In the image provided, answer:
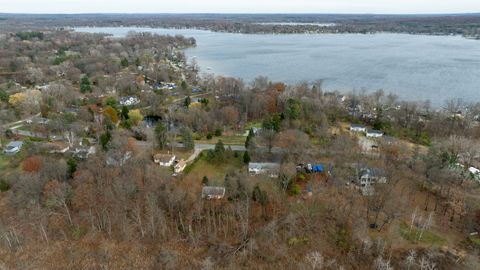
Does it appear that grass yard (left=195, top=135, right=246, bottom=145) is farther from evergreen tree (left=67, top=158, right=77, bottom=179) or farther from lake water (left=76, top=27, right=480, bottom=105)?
lake water (left=76, top=27, right=480, bottom=105)

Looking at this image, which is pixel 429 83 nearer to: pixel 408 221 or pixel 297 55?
pixel 297 55

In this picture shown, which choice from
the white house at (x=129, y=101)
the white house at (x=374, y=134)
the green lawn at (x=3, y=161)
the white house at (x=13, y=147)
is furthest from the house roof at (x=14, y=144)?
the white house at (x=374, y=134)

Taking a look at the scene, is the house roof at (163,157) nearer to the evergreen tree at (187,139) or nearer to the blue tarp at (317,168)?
the evergreen tree at (187,139)

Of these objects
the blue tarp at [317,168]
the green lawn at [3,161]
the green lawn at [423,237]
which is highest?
the blue tarp at [317,168]

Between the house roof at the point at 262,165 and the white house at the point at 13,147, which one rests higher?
the house roof at the point at 262,165

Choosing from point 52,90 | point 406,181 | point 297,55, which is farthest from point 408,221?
point 297,55

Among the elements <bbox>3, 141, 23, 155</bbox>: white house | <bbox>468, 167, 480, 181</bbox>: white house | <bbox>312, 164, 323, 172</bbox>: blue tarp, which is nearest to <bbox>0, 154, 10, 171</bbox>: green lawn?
<bbox>3, 141, 23, 155</bbox>: white house

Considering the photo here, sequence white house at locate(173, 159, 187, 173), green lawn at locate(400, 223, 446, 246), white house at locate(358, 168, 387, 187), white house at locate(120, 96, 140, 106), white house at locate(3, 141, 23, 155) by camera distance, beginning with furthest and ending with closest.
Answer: white house at locate(120, 96, 140, 106) < white house at locate(3, 141, 23, 155) < white house at locate(173, 159, 187, 173) < white house at locate(358, 168, 387, 187) < green lawn at locate(400, 223, 446, 246)
